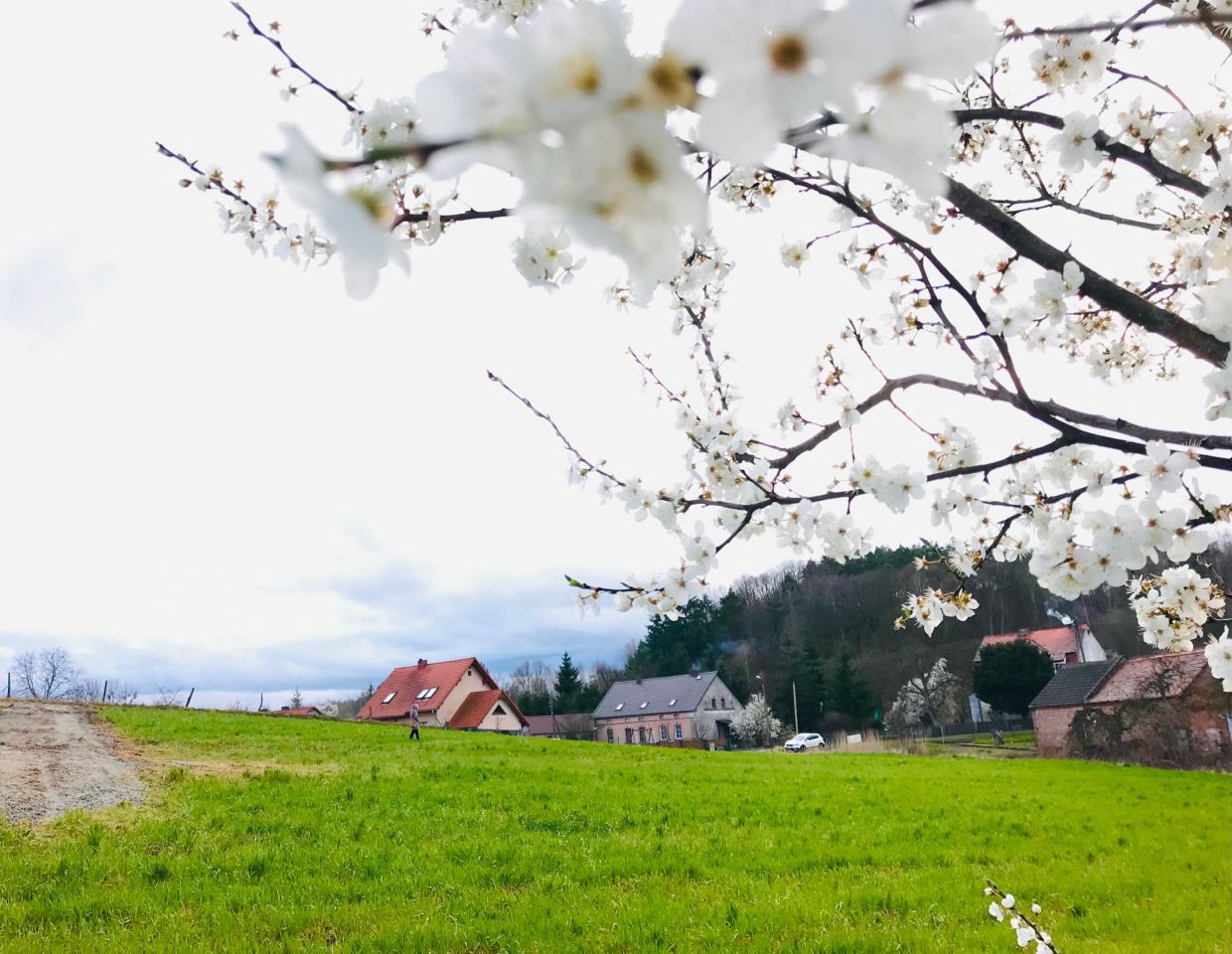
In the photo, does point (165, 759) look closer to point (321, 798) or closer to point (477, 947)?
point (321, 798)

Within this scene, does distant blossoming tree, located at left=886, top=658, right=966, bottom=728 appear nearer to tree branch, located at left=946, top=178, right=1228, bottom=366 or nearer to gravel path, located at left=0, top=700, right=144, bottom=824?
gravel path, located at left=0, top=700, right=144, bottom=824

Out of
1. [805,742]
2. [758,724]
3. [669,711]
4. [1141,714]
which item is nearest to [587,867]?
[1141,714]

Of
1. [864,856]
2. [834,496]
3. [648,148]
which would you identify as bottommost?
[864,856]

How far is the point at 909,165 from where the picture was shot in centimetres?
58

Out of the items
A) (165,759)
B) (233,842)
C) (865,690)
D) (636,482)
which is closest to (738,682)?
(865,690)

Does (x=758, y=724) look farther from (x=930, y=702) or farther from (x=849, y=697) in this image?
(x=930, y=702)

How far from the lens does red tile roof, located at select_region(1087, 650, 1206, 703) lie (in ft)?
62.7

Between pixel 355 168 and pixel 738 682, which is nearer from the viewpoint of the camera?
pixel 355 168

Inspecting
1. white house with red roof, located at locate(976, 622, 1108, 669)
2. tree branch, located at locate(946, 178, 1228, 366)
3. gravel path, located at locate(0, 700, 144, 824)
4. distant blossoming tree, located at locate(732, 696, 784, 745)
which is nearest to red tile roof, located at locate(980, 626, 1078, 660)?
white house with red roof, located at locate(976, 622, 1108, 669)

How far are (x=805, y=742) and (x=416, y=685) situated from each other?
1761 cm

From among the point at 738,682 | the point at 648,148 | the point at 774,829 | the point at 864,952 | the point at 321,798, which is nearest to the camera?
the point at 648,148

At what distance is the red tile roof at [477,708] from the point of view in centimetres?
3175

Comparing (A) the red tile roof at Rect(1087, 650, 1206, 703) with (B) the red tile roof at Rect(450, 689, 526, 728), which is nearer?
(A) the red tile roof at Rect(1087, 650, 1206, 703)

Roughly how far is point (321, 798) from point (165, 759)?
4530 mm
